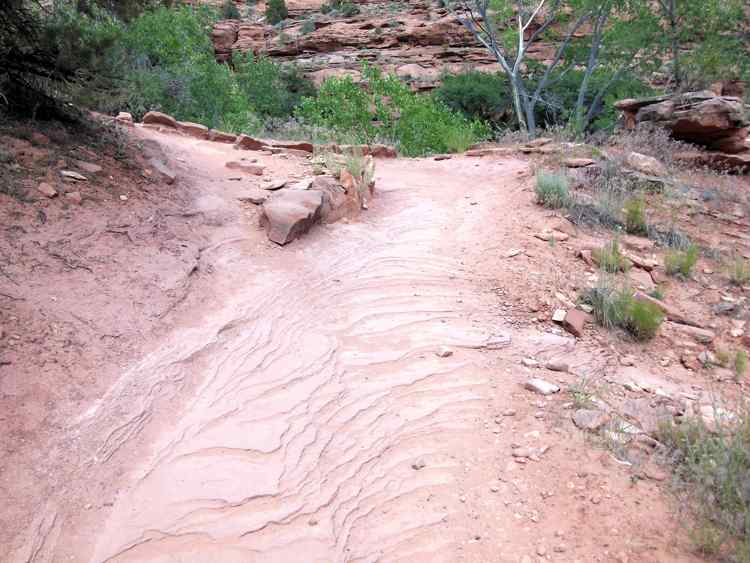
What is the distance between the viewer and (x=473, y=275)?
507cm

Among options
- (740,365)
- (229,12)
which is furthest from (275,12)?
(740,365)

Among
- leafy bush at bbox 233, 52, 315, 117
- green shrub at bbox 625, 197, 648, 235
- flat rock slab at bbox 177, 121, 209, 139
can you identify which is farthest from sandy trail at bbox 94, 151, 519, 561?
leafy bush at bbox 233, 52, 315, 117

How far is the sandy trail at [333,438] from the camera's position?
233cm

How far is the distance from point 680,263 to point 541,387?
10.3 feet

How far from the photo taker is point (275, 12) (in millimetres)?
35188

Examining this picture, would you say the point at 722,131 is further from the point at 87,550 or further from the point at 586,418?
the point at 87,550

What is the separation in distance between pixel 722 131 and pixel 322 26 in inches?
1062

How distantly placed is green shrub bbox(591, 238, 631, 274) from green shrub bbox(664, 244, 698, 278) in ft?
1.65

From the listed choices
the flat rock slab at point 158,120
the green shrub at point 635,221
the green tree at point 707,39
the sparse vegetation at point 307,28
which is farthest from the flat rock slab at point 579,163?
the sparse vegetation at point 307,28

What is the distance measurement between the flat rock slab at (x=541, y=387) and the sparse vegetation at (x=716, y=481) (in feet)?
2.33

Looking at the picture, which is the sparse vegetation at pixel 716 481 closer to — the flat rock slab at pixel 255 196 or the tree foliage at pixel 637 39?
the flat rock slab at pixel 255 196

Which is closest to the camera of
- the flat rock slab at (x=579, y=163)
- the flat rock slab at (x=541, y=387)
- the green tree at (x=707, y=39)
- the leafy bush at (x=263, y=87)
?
the flat rock slab at (x=541, y=387)

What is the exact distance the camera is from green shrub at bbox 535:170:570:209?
6.63m

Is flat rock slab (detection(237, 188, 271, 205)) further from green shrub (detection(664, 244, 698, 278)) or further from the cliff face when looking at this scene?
the cliff face
